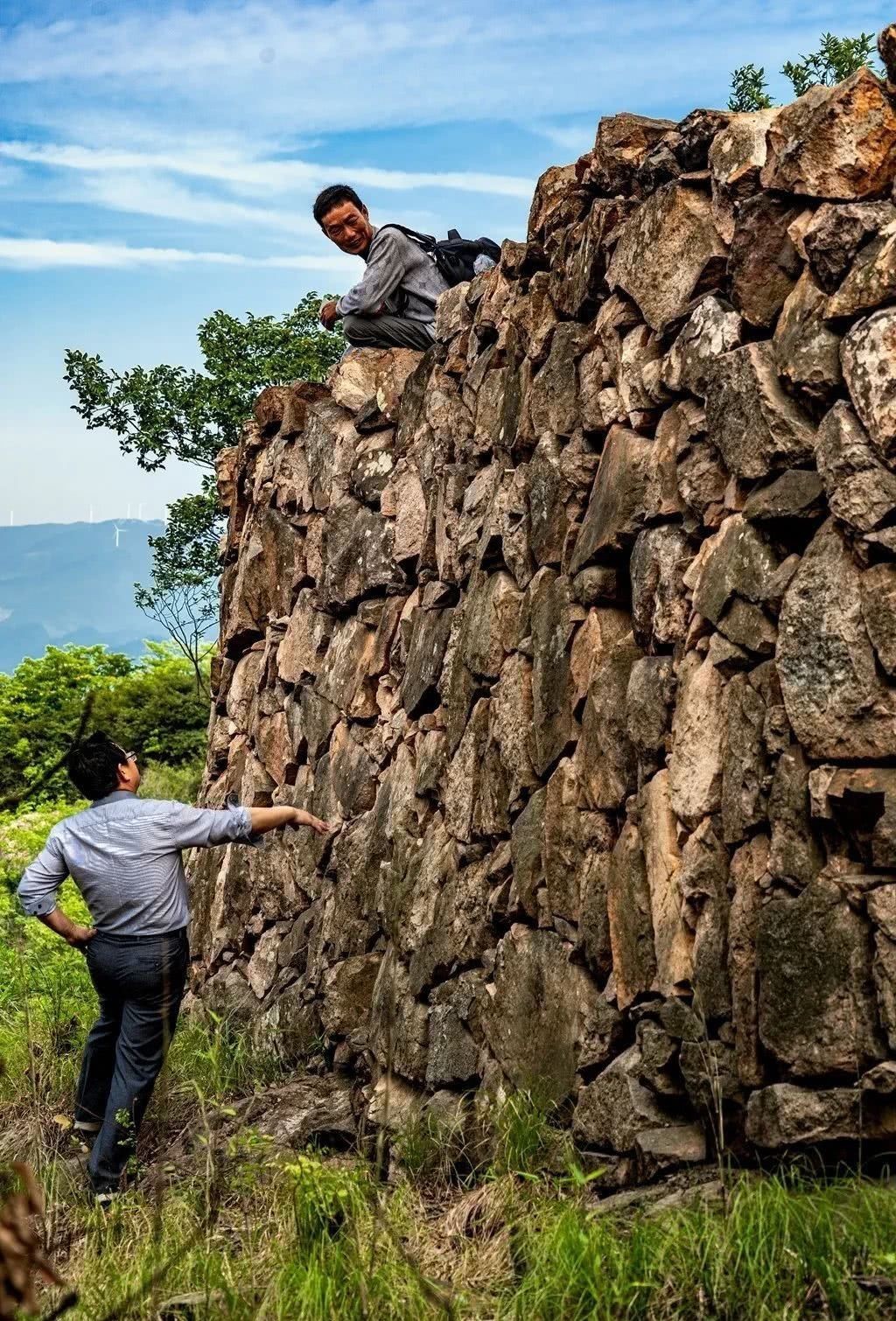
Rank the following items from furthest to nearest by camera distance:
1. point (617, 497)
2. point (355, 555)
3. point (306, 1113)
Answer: point (355, 555) → point (306, 1113) → point (617, 497)

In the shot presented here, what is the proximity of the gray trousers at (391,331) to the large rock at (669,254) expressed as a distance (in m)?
3.41

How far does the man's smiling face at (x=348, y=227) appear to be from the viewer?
27.1 ft

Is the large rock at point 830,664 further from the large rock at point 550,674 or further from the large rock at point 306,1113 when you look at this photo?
the large rock at point 306,1113

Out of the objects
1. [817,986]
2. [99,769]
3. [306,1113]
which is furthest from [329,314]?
[817,986]

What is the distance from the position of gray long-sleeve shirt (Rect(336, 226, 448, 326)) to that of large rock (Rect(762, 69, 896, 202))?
4236 mm

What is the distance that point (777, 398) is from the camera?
4176mm

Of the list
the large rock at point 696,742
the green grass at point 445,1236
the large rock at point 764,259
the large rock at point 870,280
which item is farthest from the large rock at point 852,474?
the green grass at point 445,1236

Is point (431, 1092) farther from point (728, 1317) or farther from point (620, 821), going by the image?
point (728, 1317)

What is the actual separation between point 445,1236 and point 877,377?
268 centimetres

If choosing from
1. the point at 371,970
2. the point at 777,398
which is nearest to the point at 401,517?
the point at 371,970

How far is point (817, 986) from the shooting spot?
3771 mm

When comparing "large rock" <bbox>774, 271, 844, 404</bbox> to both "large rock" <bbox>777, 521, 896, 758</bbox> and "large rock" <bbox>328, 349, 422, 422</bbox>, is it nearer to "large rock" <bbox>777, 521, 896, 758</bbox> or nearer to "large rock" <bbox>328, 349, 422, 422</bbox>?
"large rock" <bbox>777, 521, 896, 758</bbox>

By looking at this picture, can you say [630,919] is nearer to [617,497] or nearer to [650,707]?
[650,707]

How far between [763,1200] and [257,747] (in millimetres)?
6097
